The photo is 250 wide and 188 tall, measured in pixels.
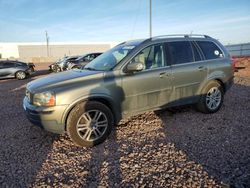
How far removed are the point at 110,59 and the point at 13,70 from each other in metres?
14.0

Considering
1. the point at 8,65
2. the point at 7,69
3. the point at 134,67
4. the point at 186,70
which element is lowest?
the point at 7,69

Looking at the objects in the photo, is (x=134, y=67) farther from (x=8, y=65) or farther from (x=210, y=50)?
(x=8, y=65)

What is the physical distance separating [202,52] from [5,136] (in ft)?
15.6

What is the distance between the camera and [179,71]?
17.4 ft

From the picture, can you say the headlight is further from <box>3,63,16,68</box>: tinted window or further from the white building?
the white building

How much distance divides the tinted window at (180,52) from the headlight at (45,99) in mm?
2677

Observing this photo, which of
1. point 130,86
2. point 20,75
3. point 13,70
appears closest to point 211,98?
point 130,86

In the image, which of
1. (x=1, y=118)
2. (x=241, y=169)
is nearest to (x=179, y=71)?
(x=241, y=169)

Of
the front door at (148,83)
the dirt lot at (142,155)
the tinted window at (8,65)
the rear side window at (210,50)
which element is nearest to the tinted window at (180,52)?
the front door at (148,83)

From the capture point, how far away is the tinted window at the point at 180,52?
5.38 meters

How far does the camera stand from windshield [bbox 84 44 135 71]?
4.94 metres

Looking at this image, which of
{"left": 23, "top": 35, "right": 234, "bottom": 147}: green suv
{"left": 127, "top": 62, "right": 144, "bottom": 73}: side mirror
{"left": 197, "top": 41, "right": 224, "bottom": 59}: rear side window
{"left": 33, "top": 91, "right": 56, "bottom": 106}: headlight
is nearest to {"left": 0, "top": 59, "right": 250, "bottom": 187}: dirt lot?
{"left": 23, "top": 35, "right": 234, "bottom": 147}: green suv

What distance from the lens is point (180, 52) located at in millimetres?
5527

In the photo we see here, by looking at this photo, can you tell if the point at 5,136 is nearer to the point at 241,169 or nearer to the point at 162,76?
the point at 162,76
